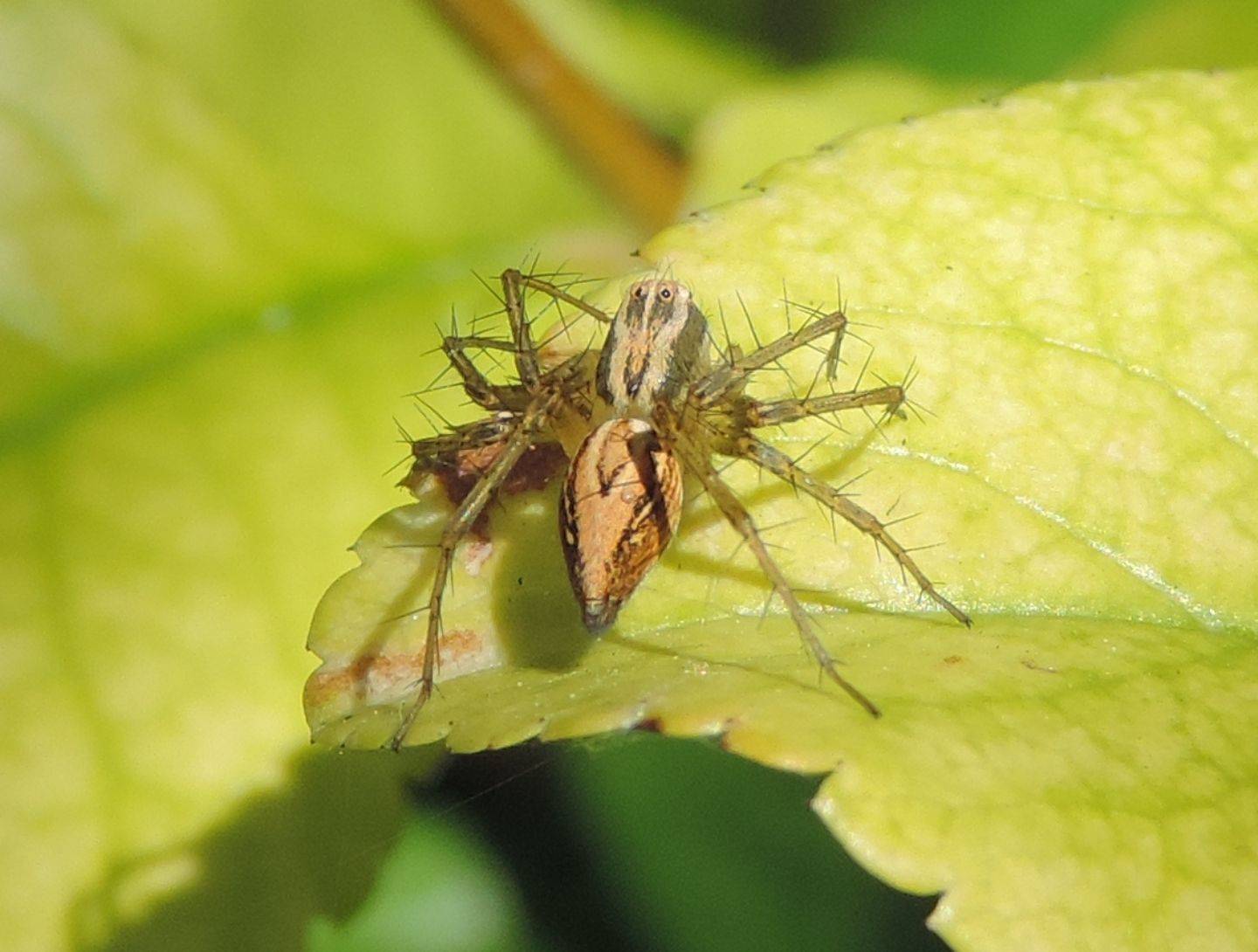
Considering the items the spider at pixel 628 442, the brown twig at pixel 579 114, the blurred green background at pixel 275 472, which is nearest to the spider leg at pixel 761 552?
the spider at pixel 628 442

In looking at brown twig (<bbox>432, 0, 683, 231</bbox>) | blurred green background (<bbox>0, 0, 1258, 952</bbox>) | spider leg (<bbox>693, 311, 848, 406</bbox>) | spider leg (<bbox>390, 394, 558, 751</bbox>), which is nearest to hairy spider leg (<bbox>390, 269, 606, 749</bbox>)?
spider leg (<bbox>390, 394, 558, 751</bbox>)

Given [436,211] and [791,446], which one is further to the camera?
[436,211]

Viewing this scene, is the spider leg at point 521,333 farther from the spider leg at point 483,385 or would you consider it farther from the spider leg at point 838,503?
the spider leg at point 838,503

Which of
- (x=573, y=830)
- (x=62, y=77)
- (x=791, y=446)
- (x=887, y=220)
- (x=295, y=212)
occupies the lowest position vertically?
(x=573, y=830)

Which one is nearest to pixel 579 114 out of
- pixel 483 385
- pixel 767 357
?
pixel 483 385

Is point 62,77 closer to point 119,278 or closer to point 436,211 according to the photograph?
point 119,278

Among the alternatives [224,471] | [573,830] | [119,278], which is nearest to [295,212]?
[119,278]
